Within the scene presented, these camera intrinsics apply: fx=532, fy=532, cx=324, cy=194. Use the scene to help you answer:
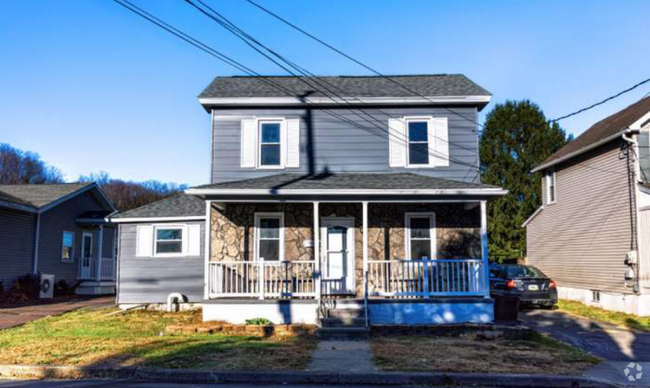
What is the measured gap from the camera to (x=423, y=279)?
13242 millimetres

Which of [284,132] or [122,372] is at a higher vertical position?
[284,132]

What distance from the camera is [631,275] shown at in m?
15.5

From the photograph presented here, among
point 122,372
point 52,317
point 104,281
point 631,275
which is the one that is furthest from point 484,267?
point 104,281

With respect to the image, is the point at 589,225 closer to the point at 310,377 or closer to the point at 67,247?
the point at 310,377

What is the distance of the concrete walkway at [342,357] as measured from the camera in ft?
27.0

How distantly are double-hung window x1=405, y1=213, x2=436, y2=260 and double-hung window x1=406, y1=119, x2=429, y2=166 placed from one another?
5.18 ft

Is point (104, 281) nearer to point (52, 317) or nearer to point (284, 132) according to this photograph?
point (52, 317)

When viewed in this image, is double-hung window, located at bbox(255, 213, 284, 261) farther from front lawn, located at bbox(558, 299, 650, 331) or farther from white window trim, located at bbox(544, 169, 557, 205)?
white window trim, located at bbox(544, 169, 557, 205)

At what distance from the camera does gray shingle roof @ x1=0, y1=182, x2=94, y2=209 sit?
20.4 meters

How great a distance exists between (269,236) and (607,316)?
997 centimetres

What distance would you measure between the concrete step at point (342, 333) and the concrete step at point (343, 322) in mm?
475

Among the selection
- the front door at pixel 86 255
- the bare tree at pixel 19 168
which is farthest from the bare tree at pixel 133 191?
the front door at pixel 86 255

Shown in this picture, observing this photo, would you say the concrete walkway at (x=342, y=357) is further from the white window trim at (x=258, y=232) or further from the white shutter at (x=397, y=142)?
the white shutter at (x=397, y=142)

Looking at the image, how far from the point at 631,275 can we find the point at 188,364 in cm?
1312
